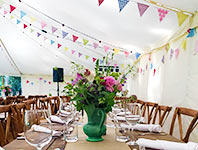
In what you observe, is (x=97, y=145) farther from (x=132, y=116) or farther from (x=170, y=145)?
(x=170, y=145)

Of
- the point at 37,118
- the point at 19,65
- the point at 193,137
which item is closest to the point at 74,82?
the point at 37,118

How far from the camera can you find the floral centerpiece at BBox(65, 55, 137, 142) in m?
1.15

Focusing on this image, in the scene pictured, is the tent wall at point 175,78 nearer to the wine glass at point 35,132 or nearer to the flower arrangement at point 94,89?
the flower arrangement at point 94,89

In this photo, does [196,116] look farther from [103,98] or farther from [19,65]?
[19,65]

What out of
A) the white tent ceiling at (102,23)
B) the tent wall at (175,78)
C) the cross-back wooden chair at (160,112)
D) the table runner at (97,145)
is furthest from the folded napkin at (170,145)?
the white tent ceiling at (102,23)

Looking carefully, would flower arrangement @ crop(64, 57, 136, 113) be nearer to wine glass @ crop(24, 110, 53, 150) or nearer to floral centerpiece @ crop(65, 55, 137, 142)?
floral centerpiece @ crop(65, 55, 137, 142)

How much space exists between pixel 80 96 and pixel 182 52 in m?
2.15

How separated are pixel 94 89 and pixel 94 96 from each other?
46 millimetres

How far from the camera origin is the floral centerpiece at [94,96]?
1.15 meters

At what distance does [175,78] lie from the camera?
3020mm

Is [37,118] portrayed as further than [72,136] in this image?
No

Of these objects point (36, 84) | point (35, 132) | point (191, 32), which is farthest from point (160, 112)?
point (36, 84)

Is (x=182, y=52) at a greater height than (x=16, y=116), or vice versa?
(x=182, y=52)

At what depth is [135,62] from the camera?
605 cm
